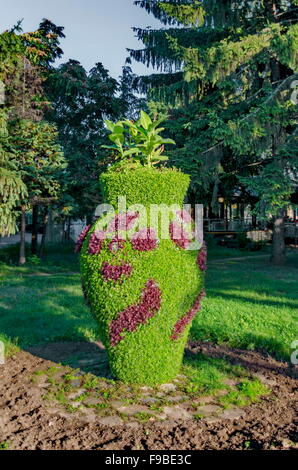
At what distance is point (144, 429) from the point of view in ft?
11.3

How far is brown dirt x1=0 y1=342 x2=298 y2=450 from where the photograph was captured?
126 inches


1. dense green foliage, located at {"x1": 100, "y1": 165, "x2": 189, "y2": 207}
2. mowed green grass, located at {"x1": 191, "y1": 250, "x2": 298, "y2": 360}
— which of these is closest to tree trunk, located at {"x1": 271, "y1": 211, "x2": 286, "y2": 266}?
mowed green grass, located at {"x1": 191, "y1": 250, "x2": 298, "y2": 360}

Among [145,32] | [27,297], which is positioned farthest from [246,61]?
[27,297]

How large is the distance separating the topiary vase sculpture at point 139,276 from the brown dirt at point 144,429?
839 mm

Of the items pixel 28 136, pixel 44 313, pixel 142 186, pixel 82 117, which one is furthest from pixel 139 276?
pixel 82 117

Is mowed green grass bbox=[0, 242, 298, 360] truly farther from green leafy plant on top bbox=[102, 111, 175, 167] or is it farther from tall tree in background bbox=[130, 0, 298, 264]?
tall tree in background bbox=[130, 0, 298, 264]

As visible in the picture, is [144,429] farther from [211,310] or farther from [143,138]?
[211,310]

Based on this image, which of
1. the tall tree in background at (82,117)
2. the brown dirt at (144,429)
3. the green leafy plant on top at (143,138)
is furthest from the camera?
the tall tree in background at (82,117)

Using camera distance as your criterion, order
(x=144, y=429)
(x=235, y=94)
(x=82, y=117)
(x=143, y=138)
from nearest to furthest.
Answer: (x=144, y=429)
(x=143, y=138)
(x=235, y=94)
(x=82, y=117)

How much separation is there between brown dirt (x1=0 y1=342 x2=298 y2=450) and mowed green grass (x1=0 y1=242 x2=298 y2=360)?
5.81 feet

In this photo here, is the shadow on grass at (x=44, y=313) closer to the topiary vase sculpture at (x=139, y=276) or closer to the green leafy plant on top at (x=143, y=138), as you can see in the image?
the topiary vase sculpture at (x=139, y=276)

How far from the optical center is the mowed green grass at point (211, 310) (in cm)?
634

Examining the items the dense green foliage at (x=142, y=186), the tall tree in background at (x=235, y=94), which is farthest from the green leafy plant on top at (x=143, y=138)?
the tall tree in background at (x=235, y=94)

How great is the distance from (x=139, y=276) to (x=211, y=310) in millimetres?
4216
